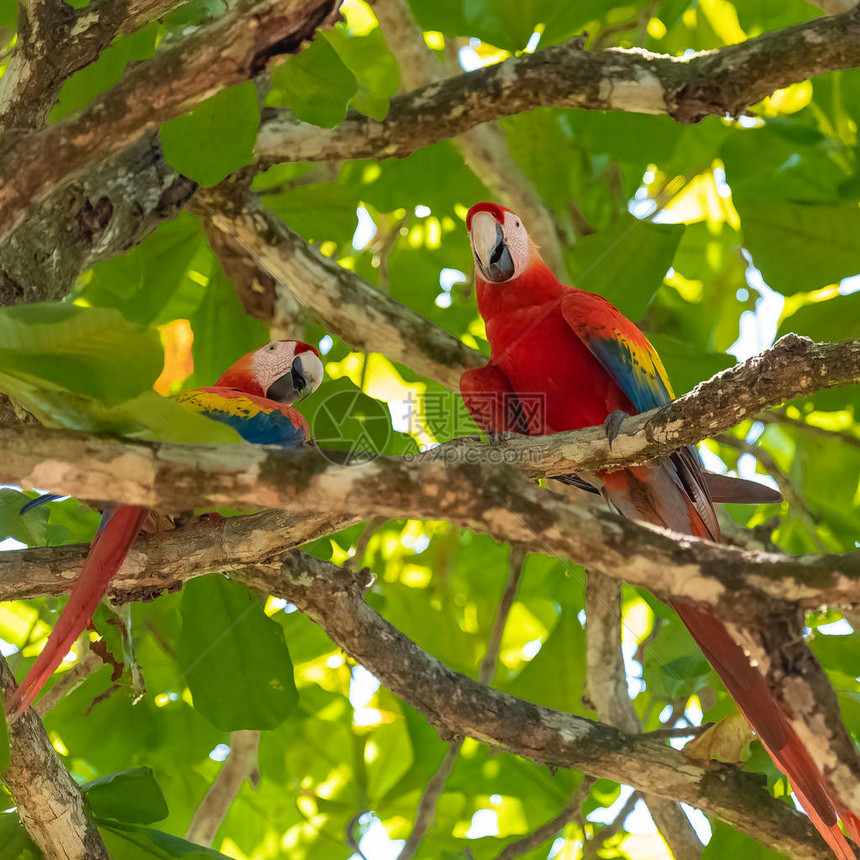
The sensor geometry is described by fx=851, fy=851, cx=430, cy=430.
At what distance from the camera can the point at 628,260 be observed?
7.86ft

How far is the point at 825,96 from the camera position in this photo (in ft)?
8.41

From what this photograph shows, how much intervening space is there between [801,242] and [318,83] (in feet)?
4.36

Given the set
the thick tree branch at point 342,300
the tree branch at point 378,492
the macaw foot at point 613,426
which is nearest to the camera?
the tree branch at point 378,492

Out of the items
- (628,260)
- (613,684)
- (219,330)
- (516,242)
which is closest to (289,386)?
(219,330)

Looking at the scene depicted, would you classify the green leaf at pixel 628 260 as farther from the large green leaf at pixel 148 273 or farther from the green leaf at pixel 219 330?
the large green leaf at pixel 148 273

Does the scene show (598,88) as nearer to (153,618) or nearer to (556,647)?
(556,647)

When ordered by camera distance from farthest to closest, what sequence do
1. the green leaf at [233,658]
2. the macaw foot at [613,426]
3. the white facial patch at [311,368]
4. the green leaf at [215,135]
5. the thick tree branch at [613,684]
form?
1. the white facial patch at [311,368]
2. the thick tree branch at [613,684]
3. the green leaf at [233,658]
4. the green leaf at [215,135]
5. the macaw foot at [613,426]

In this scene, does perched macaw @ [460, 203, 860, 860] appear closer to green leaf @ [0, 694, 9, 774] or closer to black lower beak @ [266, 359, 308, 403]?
black lower beak @ [266, 359, 308, 403]

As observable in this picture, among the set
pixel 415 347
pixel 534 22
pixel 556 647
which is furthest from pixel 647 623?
pixel 534 22

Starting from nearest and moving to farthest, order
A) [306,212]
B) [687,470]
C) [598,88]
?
[687,470] → [598,88] → [306,212]

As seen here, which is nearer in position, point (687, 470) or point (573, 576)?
point (687, 470)

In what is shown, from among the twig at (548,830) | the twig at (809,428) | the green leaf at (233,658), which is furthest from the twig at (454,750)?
the twig at (809,428)

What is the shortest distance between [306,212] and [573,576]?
1.51 meters

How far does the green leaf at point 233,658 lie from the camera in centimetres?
213
